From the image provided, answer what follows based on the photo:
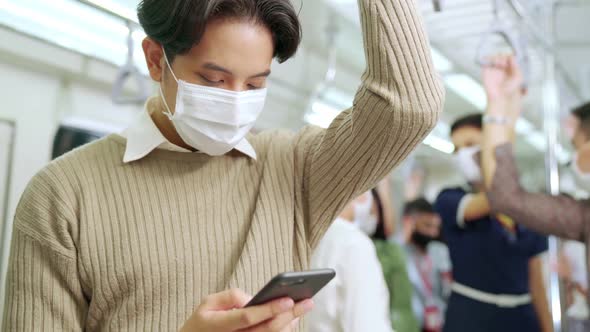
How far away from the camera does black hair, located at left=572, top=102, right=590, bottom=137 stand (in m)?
2.49

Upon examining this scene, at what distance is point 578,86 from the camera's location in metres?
4.41

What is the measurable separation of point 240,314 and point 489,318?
6.83 feet

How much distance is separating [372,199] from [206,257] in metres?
2.20

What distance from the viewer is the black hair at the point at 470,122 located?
2.79 metres

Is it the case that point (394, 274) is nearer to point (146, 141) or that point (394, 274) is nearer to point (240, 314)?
point (146, 141)

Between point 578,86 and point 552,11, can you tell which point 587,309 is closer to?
point 552,11

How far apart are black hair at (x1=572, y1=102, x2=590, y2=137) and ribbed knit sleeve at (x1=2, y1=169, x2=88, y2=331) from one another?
227 centimetres

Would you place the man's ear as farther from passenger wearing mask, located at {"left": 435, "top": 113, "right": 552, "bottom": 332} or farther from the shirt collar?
passenger wearing mask, located at {"left": 435, "top": 113, "right": 552, "bottom": 332}

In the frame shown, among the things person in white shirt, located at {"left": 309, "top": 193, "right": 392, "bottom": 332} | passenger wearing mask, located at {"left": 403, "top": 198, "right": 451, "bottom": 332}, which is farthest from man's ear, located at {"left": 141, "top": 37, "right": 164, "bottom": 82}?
passenger wearing mask, located at {"left": 403, "top": 198, "right": 451, "bottom": 332}

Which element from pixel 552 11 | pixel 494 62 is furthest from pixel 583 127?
pixel 552 11

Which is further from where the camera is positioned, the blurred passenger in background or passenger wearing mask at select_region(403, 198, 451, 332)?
passenger wearing mask at select_region(403, 198, 451, 332)

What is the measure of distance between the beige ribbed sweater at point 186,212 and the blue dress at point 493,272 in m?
1.78

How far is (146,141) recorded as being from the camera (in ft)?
3.34

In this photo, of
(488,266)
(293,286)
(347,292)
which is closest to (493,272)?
(488,266)
